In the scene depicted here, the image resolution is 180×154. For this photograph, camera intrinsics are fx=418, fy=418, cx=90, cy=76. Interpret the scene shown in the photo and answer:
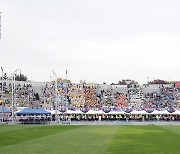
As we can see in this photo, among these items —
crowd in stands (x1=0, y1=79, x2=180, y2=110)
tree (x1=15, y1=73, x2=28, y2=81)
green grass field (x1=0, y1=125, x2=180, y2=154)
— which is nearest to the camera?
green grass field (x1=0, y1=125, x2=180, y2=154)

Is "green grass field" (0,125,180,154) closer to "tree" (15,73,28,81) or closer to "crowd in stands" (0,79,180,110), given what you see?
"crowd in stands" (0,79,180,110)

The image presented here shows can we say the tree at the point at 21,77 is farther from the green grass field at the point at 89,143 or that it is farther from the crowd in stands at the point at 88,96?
the green grass field at the point at 89,143

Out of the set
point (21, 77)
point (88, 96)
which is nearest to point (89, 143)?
point (88, 96)

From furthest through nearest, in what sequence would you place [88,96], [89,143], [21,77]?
[21,77], [88,96], [89,143]

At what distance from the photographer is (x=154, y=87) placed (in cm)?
14012

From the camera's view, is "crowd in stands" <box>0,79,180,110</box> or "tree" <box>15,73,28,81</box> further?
"tree" <box>15,73,28,81</box>

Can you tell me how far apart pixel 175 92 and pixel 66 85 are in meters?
33.3

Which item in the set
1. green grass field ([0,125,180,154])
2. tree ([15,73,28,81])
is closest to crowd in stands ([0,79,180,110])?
tree ([15,73,28,81])

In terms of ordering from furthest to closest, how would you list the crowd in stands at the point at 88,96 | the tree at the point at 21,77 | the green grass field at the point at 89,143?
the tree at the point at 21,77
the crowd in stands at the point at 88,96
the green grass field at the point at 89,143

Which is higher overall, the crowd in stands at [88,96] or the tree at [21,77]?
the tree at [21,77]

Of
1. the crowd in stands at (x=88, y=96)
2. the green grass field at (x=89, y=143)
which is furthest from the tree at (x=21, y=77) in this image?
the green grass field at (x=89, y=143)

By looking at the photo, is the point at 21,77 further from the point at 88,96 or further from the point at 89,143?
the point at 89,143

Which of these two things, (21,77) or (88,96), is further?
(21,77)

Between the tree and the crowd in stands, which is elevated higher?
the tree
